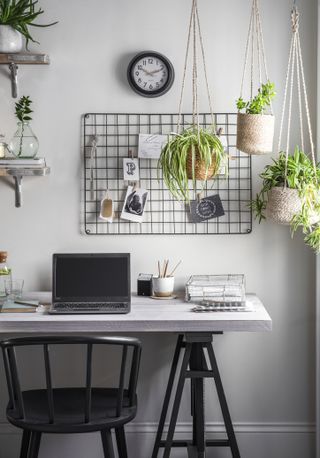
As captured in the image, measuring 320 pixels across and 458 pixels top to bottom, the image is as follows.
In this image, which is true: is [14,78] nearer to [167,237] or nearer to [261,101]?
[167,237]

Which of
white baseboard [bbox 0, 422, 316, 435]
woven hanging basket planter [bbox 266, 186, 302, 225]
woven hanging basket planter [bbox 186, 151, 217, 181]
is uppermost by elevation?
woven hanging basket planter [bbox 186, 151, 217, 181]

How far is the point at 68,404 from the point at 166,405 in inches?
27.8

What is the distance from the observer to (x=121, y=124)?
3.43 metres

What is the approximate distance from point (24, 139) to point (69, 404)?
1.23 meters

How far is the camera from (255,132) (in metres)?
3.12

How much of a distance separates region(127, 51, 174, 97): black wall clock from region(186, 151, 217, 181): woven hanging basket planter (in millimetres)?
463

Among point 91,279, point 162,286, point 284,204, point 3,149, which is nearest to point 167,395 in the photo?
point 162,286

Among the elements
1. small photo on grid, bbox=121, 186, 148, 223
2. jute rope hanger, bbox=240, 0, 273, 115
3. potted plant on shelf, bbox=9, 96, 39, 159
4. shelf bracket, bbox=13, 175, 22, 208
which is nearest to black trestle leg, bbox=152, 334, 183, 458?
small photo on grid, bbox=121, 186, 148, 223

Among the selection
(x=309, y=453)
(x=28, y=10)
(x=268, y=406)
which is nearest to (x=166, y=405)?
(x=268, y=406)

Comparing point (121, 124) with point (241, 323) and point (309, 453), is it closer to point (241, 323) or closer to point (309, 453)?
point (241, 323)

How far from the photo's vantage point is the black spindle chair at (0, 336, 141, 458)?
2.49 meters

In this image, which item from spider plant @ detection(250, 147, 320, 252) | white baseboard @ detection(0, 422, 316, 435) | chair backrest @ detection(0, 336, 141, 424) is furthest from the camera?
white baseboard @ detection(0, 422, 316, 435)

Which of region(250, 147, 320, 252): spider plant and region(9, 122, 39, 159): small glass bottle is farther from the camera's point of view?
region(9, 122, 39, 159): small glass bottle

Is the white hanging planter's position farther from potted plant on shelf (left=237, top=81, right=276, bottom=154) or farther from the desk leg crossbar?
the desk leg crossbar
